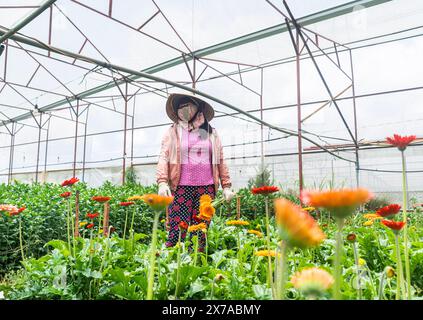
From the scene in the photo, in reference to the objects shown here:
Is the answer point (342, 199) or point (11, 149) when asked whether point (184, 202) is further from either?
point (11, 149)

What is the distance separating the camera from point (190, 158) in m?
1.45

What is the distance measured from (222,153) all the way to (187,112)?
267 millimetres

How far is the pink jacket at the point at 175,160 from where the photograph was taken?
1.33 m

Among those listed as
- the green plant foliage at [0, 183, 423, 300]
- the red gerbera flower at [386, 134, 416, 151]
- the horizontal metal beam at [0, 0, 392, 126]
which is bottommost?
the green plant foliage at [0, 183, 423, 300]

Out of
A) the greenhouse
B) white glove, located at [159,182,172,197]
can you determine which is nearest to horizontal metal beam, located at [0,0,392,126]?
the greenhouse

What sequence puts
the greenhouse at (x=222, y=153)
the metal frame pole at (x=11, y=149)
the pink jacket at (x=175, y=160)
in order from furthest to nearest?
the metal frame pole at (x=11, y=149)
the pink jacket at (x=175, y=160)
the greenhouse at (x=222, y=153)

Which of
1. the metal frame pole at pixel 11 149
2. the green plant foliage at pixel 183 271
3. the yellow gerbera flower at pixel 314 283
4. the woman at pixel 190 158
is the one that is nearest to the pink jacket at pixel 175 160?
the woman at pixel 190 158

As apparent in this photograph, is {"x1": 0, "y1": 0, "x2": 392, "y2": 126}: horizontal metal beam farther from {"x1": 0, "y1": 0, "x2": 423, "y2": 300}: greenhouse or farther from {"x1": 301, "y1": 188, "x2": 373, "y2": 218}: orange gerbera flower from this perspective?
{"x1": 301, "y1": 188, "x2": 373, "y2": 218}: orange gerbera flower

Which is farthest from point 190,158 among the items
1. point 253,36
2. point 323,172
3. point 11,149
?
point 11,149

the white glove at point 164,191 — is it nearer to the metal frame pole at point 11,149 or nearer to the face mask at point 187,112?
the face mask at point 187,112

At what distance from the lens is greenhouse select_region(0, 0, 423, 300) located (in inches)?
26.8
